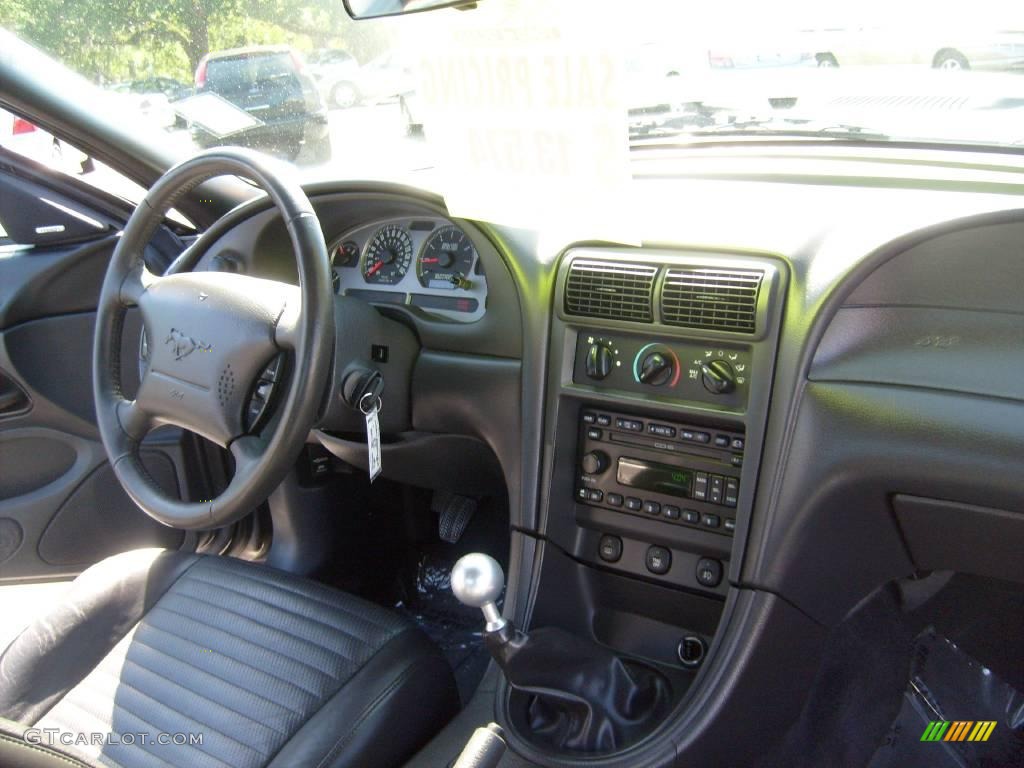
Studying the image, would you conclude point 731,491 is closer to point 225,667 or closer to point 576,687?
point 576,687

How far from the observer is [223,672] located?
1.67 m

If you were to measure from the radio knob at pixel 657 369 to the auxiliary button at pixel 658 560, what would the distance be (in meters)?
0.34

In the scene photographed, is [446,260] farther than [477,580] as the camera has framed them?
Yes

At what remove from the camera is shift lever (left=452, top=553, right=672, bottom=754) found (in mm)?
1617

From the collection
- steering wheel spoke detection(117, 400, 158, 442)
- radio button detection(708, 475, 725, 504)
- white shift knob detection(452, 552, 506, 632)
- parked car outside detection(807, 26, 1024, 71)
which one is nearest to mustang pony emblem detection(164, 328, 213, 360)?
steering wheel spoke detection(117, 400, 158, 442)

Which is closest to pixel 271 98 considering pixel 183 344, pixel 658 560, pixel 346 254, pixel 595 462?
pixel 346 254

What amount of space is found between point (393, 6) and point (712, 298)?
27.1 inches

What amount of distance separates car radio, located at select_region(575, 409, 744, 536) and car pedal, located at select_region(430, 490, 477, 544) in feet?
2.56

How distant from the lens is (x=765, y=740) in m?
1.70

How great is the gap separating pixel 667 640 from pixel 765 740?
9.9 inches

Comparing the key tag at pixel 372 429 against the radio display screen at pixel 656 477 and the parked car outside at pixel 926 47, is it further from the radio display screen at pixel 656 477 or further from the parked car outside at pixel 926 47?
the parked car outside at pixel 926 47

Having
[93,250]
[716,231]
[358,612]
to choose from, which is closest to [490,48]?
[716,231]

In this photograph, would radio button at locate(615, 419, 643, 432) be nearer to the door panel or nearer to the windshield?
the windshield

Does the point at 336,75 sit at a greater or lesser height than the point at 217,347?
greater
